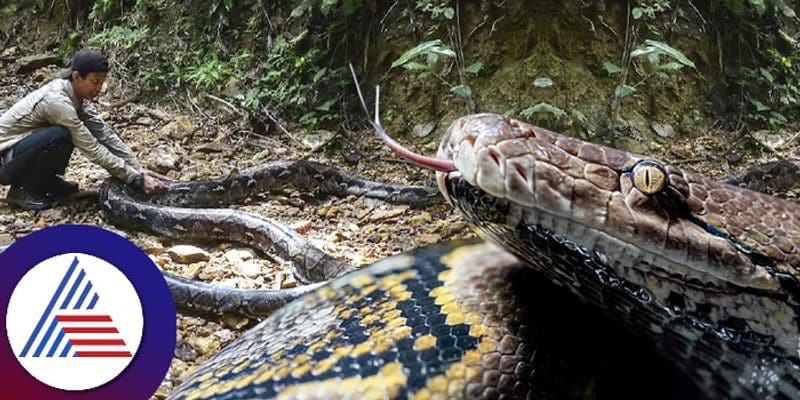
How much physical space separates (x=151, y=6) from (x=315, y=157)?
72cm

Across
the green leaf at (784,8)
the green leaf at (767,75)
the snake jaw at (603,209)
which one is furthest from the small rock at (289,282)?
the green leaf at (784,8)

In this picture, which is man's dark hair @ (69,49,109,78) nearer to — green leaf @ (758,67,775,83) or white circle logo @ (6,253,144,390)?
white circle logo @ (6,253,144,390)

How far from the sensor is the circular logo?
1156 millimetres

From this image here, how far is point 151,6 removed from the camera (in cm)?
216

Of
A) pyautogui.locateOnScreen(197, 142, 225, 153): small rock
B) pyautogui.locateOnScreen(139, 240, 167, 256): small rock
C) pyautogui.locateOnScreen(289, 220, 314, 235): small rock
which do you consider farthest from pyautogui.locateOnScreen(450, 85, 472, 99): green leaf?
pyautogui.locateOnScreen(139, 240, 167, 256): small rock

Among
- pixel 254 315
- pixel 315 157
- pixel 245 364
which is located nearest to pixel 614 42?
pixel 315 157

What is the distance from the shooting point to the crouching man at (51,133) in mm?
1783

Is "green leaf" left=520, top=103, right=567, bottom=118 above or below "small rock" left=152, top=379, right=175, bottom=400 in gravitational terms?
above

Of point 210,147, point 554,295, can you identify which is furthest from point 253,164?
point 554,295

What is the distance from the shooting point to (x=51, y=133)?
182 centimetres

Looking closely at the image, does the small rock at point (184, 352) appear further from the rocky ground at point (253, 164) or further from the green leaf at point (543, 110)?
the green leaf at point (543, 110)

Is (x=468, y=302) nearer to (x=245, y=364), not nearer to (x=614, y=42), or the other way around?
(x=245, y=364)

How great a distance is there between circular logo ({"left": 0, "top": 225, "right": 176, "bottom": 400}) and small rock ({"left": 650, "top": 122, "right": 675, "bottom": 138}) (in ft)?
5.52

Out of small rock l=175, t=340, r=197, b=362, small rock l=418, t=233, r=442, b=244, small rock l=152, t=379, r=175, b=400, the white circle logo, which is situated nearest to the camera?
the white circle logo
